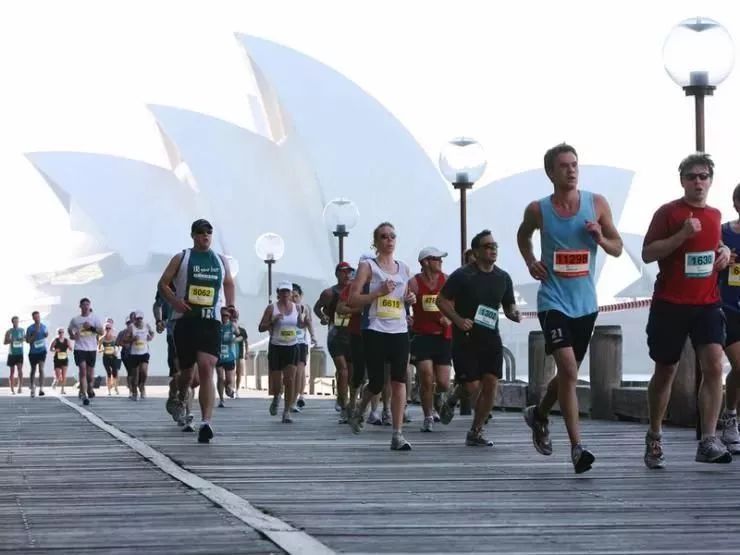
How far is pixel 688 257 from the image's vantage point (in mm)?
9734

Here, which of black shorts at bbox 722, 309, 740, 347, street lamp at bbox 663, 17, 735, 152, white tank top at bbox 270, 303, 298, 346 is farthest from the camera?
white tank top at bbox 270, 303, 298, 346

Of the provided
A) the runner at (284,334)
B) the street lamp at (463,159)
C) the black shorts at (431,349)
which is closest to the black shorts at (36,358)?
the street lamp at (463,159)

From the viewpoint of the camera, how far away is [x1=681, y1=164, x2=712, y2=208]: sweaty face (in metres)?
9.76

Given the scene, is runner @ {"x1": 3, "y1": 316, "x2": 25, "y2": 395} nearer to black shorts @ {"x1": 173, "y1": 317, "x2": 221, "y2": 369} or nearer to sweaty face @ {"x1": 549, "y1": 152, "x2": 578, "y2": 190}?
black shorts @ {"x1": 173, "y1": 317, "x2": 221, "y2": 369}

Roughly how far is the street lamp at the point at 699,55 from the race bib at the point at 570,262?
4.59 meters

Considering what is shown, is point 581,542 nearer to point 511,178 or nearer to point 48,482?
point 48,482

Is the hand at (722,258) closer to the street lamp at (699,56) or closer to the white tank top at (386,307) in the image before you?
the white tank top at (386,307)

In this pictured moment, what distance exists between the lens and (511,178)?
7869cm

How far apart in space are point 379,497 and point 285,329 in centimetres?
1026

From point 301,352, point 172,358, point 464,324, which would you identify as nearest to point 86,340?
point 301,352

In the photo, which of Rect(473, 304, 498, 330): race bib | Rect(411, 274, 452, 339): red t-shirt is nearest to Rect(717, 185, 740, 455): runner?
Rect(473, 304, 498, 330): race bib

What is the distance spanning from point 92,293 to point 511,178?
835 inches

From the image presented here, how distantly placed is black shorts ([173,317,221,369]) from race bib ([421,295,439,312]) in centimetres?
224

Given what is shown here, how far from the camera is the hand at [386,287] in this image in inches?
489
